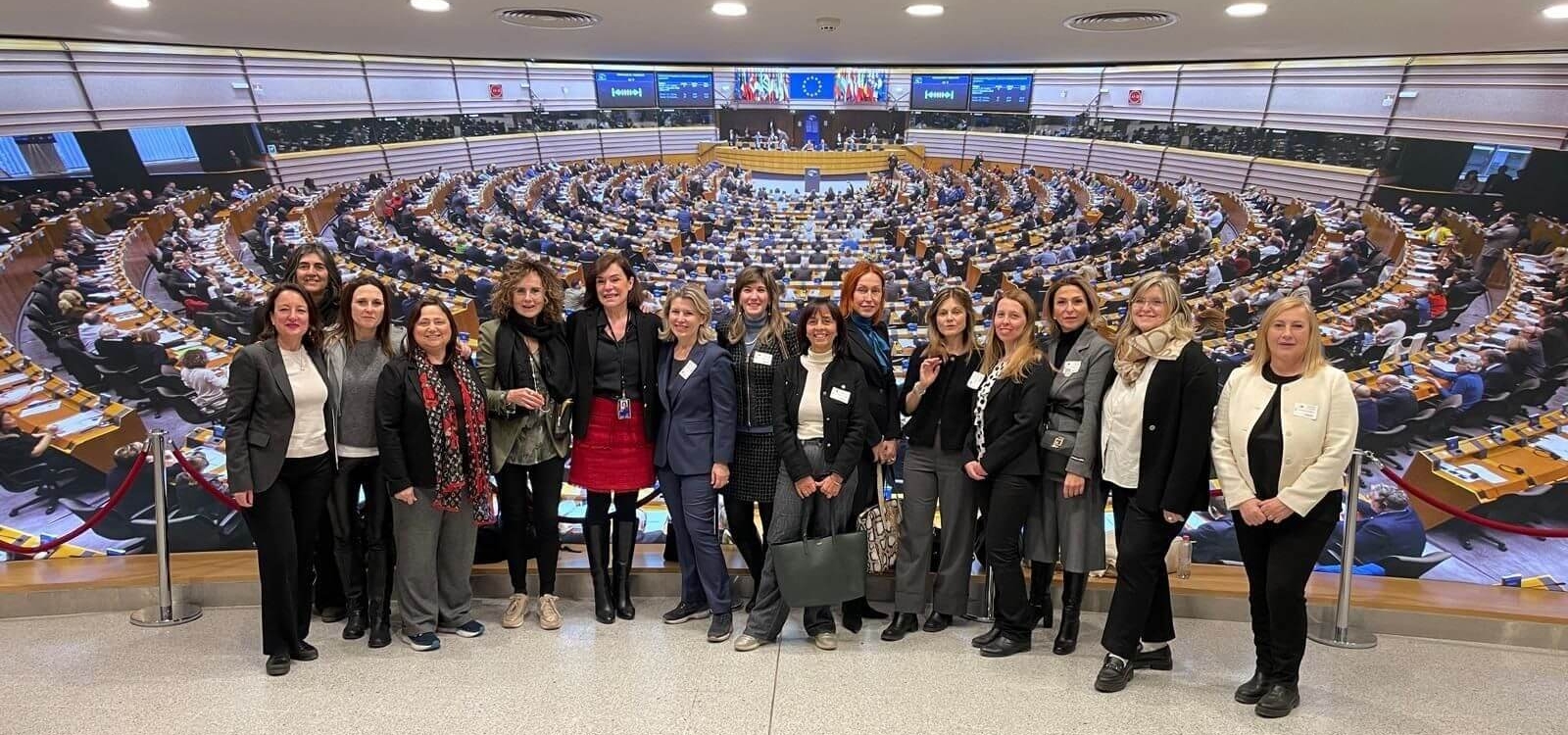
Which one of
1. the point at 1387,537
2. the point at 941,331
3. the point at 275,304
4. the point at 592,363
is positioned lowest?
the point at 1387,537

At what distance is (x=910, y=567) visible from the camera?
10.9 feet

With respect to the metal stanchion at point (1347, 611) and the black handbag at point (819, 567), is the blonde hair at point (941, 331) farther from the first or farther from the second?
the metal stanchion at point (1347, 611)

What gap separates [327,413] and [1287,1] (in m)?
3.98

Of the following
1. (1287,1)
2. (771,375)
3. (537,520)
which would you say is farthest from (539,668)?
(1287,1)

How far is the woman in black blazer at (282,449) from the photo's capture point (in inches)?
111

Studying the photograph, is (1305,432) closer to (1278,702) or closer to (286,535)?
(1278,702)

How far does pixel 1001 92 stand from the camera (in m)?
5.39

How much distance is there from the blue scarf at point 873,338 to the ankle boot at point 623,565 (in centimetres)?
129

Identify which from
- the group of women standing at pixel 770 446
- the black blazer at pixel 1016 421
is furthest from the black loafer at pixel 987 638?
the black blazer at pixel 1016 421

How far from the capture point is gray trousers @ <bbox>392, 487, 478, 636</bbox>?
10.4ft

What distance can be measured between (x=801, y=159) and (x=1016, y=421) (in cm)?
317

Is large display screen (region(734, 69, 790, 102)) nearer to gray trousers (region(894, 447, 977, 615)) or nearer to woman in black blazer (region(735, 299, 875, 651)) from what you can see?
woman in black blazer (region(735, 299, 875, 651))

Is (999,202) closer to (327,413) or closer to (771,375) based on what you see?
(771,375)

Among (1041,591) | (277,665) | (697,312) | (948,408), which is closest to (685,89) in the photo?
(697,312)
